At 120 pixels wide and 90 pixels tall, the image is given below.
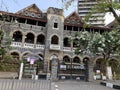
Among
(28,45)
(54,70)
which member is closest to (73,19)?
(28,45)

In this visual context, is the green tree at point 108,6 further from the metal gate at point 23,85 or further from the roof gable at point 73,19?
the roof gable at point 73,19

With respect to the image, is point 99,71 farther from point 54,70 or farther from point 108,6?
point 108,6

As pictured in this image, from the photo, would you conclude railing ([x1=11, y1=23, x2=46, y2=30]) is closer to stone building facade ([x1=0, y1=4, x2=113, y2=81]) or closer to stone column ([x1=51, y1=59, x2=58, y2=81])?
stone building facade ([x1=0, y1=4, x2=113, y2=81])

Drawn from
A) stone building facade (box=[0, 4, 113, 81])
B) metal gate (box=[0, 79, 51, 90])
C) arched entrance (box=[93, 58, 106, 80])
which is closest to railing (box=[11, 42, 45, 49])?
stone building facade (box=[0, 4, 113, 81])

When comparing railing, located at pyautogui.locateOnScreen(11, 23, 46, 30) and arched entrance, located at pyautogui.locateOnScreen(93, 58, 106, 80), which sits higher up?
railing, located at pyautogui.locateOnScreen(11, 23, 46, 30)

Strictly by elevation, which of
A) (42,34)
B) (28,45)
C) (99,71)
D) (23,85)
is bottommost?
(23,85)

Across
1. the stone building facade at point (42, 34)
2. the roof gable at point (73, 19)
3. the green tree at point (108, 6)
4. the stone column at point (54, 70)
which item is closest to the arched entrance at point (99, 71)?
the stone column at point (54, 70)

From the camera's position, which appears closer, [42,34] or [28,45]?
[28,45]

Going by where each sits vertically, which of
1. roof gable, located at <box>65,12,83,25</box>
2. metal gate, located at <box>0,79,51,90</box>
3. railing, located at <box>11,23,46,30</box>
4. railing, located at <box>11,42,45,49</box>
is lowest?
metal gate, located at <box>0,79,51,90</box>

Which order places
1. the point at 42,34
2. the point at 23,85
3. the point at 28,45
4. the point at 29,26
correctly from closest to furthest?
the point at 23,85 < the point at 28,45 < the point at 29,26 < the point at 42,34

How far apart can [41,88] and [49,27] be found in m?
21.7

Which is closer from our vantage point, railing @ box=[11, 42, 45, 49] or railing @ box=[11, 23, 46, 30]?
railing @ box=[11, 42, 45, 49]

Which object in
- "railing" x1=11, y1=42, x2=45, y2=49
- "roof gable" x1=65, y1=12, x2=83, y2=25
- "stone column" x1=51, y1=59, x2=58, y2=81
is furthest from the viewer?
"roof gable" x1=65, y1=12, x2=83, y2=25

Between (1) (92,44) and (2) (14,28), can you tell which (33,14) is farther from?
(1) (92,44)
